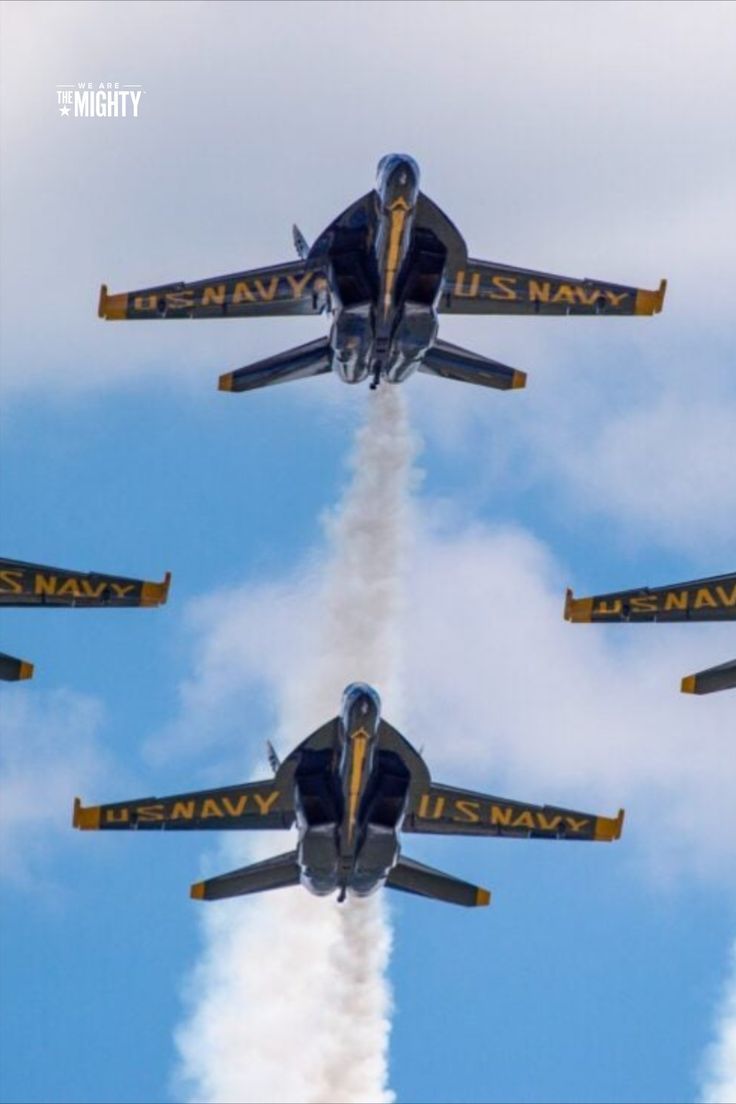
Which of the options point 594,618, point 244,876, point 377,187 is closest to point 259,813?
point 244,876

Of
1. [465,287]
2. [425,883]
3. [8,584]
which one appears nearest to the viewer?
[425,883]

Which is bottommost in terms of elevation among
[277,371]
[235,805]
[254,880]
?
[254,880]

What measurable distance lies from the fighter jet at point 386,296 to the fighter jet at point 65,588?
6854 mm

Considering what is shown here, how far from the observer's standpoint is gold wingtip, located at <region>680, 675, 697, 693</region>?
88.9 m

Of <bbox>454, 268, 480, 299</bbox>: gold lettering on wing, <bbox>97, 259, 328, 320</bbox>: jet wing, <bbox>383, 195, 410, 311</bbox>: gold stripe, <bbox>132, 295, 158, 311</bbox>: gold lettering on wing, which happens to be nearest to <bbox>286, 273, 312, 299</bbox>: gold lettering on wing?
<bbox>97, 259, 328, 320</bbox>: jet wing

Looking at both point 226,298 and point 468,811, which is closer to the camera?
point 468,811

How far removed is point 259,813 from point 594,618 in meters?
10.6

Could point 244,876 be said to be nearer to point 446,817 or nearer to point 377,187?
point 446,817

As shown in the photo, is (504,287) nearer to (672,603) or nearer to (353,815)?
(672,603)

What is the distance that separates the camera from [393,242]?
8750 centimetres

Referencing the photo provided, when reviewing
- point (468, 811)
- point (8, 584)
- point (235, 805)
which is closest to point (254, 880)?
point (235, 805)

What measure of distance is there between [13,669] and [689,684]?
17.9 meters

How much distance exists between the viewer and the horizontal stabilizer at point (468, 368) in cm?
9175

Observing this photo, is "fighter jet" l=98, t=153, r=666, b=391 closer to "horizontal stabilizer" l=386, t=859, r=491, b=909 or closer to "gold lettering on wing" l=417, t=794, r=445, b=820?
"gold lettering on wing" l=417, t=794, r=445, b=820
